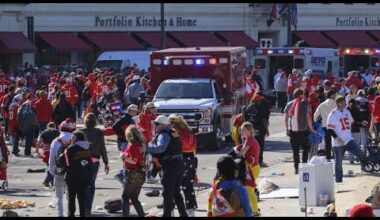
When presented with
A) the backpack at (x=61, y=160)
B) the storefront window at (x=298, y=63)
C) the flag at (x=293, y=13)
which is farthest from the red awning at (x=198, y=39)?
the backpack at (x=61, y=160)

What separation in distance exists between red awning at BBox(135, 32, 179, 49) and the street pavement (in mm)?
29586

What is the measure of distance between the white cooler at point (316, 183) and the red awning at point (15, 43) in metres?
35.1

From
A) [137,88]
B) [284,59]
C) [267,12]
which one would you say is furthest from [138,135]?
[267,12]

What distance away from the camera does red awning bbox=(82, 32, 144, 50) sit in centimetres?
5397

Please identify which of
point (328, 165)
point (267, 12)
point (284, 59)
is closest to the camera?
point (328, 165)

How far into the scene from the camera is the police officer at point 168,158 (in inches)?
559

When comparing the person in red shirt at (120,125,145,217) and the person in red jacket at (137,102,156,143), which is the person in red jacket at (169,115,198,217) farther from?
the person in red jacket at (137,102,156,143)

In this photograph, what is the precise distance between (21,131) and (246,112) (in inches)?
238

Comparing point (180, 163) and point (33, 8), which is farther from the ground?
point (33, 8)

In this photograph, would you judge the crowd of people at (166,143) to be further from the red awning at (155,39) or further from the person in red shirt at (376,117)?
the red awning at (155,39)

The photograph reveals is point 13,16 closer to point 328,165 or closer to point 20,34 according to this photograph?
point 20,34

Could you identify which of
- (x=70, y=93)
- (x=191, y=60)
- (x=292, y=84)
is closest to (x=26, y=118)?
(x=191, y=60)

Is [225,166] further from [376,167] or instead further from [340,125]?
[376,167]

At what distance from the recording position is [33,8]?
172ft
